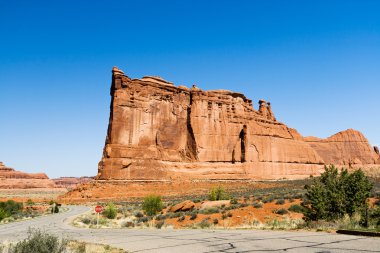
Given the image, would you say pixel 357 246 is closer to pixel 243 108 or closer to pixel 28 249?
pixel 28 249

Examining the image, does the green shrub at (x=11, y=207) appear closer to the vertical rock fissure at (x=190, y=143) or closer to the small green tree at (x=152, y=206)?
the small green tree at (x=152, y=206)

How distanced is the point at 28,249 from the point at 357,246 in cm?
744

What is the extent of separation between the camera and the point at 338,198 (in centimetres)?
1525

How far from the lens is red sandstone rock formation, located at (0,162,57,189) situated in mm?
101375

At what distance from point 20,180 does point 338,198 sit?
109449mm

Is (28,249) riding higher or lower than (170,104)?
lower

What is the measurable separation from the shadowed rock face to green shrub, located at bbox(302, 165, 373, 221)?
50853 millimetres

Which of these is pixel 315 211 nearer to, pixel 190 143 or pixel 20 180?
pixel 190 143

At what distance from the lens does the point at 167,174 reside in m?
68.8

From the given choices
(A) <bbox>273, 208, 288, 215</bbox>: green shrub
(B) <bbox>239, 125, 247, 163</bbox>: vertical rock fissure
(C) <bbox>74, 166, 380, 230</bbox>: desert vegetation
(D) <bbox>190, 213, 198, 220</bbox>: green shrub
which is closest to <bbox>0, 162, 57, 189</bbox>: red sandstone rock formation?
(B) <bbox>239, 125, 247, 163</bbox>: vertical rock fissure

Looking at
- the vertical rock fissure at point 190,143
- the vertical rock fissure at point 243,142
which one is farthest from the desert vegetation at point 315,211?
the vertical rock fissure at point 243,142

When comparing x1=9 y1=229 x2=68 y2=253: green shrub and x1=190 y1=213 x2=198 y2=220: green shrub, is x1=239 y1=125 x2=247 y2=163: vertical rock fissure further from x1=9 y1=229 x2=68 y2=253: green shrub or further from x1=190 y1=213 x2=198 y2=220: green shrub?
x1=9 y1=229 x2=68 y2=253: green shrub

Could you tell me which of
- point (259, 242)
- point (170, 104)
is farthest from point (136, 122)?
point (259, 242)

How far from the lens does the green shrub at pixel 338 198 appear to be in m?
15.1
